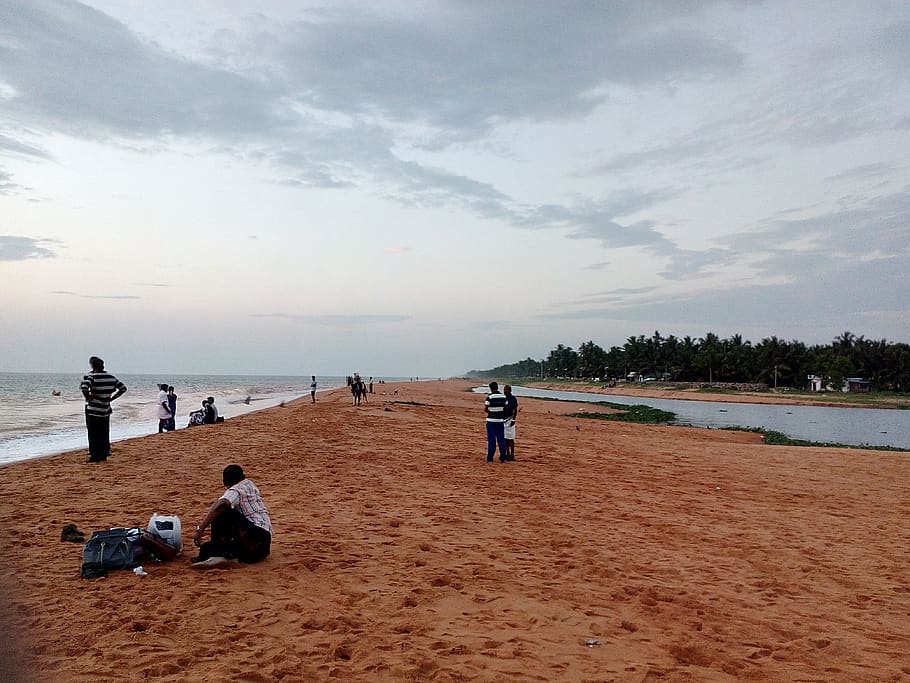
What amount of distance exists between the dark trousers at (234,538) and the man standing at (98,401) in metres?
6.99

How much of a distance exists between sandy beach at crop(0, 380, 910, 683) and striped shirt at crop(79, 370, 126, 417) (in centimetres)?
117

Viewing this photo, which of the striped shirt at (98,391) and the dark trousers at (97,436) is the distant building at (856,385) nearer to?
the dark trousers at (97,436)

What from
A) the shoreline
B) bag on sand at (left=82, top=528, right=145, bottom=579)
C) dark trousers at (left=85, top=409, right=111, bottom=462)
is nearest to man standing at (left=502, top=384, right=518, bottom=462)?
dark trousers at (left=85, top=409, right=111, bottom=462)

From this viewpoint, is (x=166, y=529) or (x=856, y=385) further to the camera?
(x=856, y=385)

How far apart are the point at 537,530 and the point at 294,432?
43.8 ft

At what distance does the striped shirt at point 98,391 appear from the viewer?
12484 millimetres

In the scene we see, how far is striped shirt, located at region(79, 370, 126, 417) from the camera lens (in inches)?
492

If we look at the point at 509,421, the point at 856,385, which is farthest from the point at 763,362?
the point at 509,421

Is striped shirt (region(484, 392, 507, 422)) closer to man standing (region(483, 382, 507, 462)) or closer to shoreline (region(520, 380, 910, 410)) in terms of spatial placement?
man standing (region(483, 382, 507, 462))

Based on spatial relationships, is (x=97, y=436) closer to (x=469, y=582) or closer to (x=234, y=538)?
(x=234, y=538)

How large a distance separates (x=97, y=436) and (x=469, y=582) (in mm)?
10118

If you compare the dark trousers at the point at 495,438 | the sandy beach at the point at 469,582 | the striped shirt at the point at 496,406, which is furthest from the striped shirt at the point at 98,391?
the dark trousers at the point at 495,438

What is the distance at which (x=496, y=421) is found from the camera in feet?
48.5

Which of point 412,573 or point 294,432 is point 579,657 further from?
point 294,432
